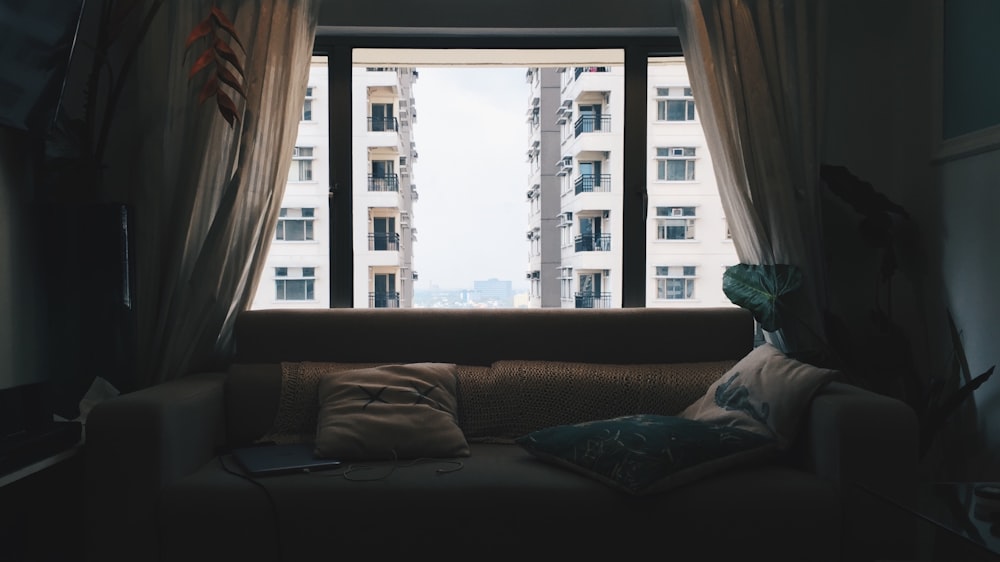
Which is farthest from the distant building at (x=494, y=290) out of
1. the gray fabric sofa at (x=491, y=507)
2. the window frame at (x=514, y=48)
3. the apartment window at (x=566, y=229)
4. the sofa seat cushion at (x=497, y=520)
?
the sofa seat cushion at (x=497, y=520)

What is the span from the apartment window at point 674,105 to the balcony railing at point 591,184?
1.21 ft

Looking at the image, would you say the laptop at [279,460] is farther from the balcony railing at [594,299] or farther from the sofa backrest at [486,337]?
the balcony railing at [594,299]

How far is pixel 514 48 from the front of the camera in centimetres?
307

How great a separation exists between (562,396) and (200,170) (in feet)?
5.21

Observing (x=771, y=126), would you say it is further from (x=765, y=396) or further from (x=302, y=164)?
(x=302, y=164)

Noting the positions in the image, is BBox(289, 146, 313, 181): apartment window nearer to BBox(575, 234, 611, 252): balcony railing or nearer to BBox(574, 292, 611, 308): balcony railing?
BBox(575, 234, 611, 252): balcony railing

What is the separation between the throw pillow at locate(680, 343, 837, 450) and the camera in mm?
2031

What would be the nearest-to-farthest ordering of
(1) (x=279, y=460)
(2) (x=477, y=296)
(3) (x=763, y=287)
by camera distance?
1. (1) (x=279, y=460)
2. (3) (x=763, y=287)
3. (2) (x=477, y=296)

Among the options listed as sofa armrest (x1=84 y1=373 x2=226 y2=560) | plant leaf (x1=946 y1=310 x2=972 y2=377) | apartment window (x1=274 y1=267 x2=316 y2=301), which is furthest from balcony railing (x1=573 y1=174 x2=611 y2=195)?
sofa armrest (x1=84 y1=373 x2=226 y2=560)

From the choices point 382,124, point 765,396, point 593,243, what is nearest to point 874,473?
point 765,396

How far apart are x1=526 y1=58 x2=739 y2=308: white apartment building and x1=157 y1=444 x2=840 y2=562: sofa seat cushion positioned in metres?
1.38

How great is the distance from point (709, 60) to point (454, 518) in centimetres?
201

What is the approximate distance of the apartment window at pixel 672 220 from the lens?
3.13 m

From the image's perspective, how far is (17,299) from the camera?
239 cm
